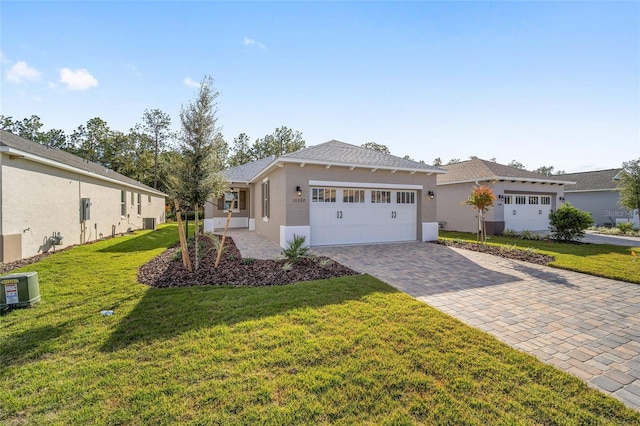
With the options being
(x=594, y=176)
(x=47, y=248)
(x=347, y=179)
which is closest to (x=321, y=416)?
(x=347, y=179)

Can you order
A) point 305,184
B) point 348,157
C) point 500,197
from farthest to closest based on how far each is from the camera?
1. point 500,197
2. point 348,157
3. point 305,184

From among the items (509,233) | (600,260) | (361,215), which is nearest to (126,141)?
(361,215)

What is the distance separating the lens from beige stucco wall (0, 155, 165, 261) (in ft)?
28.0

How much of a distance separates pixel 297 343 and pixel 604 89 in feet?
42.4

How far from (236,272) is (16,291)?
3.85m

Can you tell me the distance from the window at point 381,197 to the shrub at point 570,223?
26.4 feet

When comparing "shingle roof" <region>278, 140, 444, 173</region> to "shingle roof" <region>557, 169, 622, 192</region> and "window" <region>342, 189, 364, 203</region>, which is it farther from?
"shingle roof" <region>557, 169, 622, 192</region>

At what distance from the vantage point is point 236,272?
716 centimetres

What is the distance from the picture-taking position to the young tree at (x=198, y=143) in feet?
23.3

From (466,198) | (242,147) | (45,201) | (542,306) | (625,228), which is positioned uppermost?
(242,147)

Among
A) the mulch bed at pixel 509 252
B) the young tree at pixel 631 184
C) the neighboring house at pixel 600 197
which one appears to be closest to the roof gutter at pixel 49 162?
the mulch bed at pixel 509 252

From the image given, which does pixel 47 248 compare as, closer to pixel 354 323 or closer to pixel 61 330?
pixel 61 330

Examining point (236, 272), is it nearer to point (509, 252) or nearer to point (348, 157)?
point (348, 157)

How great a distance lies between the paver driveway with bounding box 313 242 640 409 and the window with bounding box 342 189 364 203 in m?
3.18
